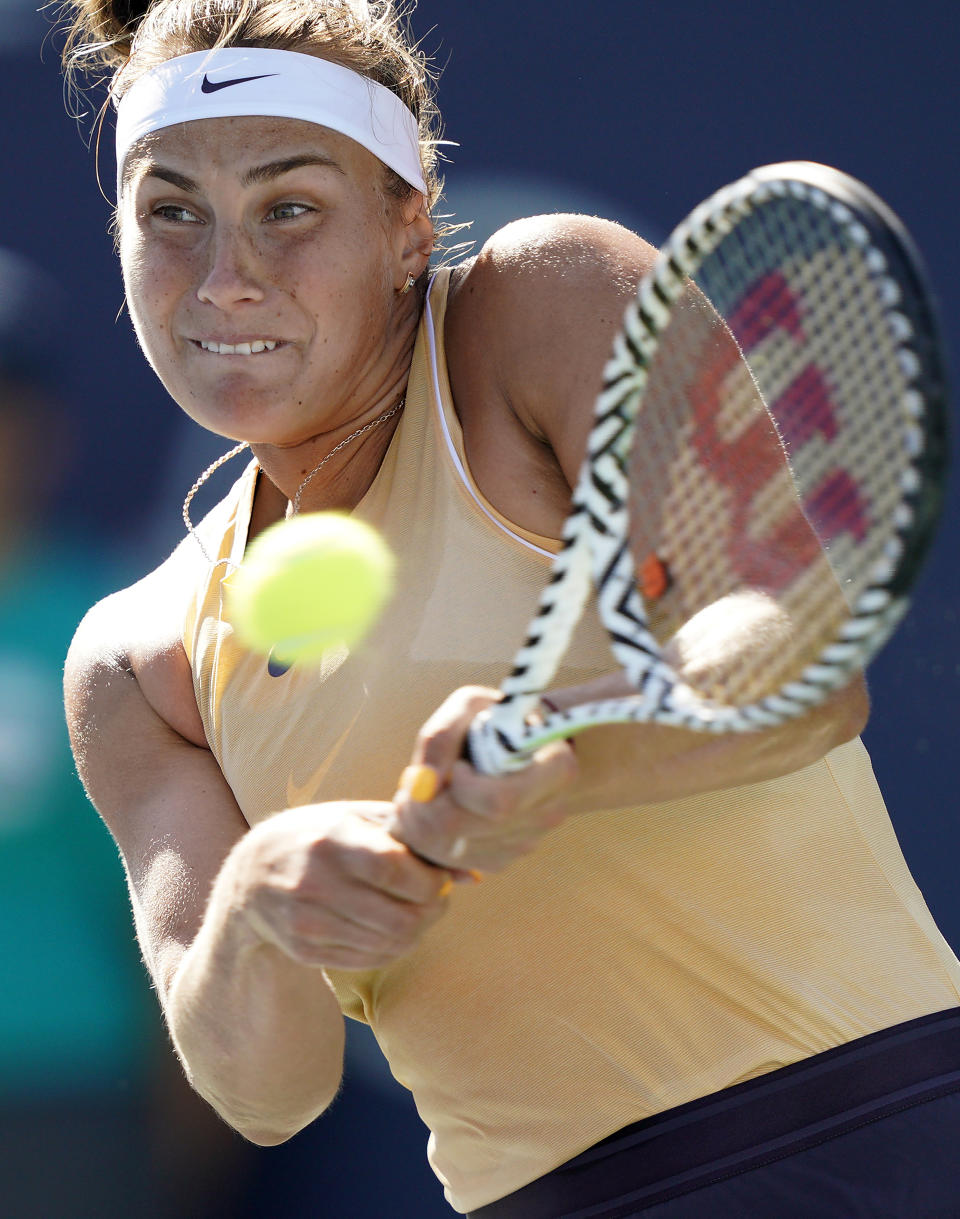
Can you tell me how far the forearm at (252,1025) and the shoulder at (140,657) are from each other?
0.92 ft

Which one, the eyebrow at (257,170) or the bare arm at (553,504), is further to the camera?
the eyebrow at (257,170)

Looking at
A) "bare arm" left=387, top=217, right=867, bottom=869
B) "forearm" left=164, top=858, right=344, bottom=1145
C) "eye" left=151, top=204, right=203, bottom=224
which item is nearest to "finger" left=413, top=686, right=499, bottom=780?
"bare arm" left=387, top=217, right=867, bottom=869

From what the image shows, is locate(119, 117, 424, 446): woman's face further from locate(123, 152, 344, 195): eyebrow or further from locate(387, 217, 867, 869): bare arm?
locate(387, 217, 867, 869): bare arm

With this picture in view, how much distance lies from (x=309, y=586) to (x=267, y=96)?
48 centimetres

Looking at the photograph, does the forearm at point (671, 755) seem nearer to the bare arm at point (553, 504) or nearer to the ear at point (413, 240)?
the bare arm at point (553, 504)

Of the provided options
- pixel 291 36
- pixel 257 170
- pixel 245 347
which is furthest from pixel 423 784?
pixel 291 36

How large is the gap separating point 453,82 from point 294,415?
1.16 m

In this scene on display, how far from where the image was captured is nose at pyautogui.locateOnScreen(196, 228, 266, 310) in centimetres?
128

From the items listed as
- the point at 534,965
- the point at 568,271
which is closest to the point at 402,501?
the point at 568,271

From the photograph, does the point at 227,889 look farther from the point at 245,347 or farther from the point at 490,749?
the point at 245,347

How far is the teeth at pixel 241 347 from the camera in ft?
4.30

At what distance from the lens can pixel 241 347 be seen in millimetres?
1312

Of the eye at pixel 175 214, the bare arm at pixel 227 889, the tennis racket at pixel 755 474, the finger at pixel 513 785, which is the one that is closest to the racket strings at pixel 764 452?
the tennis racket at pixel 755 474

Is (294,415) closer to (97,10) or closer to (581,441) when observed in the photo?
(581,441)
